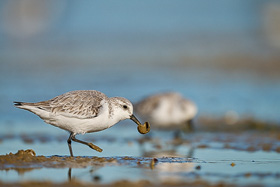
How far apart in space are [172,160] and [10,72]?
16.7m

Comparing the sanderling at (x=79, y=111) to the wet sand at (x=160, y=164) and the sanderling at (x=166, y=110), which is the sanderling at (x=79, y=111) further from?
the sanderling at (x=166, y=110)

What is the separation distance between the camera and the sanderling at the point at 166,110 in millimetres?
12039

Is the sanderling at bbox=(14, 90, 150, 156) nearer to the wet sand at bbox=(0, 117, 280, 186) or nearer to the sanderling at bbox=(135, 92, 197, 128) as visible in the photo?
the wet sand at bbox=(0, 117, 280, 186)

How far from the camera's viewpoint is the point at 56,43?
130ft

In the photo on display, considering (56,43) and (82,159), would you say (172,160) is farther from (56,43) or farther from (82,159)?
(56,43)

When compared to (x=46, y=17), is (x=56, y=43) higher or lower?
lower

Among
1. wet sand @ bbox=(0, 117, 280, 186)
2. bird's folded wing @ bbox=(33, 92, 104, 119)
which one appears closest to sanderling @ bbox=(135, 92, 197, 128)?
wet sand @ bbox=(0, 117, 280, 186)

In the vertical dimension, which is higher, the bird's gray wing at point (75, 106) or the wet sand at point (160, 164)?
the bird's gray wing at point (75, 106)

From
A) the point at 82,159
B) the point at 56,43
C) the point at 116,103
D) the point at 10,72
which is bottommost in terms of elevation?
the point at 82,159

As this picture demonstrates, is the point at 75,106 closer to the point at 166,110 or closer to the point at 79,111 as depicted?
the point at 79,111

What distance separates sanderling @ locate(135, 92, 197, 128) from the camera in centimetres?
1204

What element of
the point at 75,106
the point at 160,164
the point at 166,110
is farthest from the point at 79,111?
the point at 166,110

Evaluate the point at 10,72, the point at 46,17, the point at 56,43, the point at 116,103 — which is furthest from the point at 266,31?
the point at 116,103

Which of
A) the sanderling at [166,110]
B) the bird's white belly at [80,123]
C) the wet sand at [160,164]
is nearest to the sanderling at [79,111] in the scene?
the bird's white belly at [80,123]
